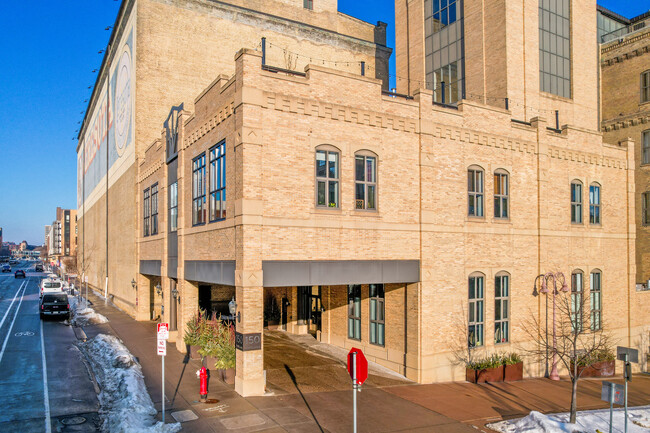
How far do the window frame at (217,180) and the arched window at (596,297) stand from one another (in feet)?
63.9

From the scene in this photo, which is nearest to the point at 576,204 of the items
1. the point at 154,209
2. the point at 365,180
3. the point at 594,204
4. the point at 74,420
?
the point at 594,204

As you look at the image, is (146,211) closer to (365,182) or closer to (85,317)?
(85,317)

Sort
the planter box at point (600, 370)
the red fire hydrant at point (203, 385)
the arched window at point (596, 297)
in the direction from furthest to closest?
the arched window at point (596, 297) < the planter box at point (600, 370) < the red fire hydrant at point (203, 385)

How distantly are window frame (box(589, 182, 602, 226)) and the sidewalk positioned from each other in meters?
9.04

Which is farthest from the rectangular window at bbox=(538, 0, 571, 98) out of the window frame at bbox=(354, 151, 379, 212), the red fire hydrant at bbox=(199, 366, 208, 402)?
the red fire hydrant at bbox=(199, 366, 208, 402)

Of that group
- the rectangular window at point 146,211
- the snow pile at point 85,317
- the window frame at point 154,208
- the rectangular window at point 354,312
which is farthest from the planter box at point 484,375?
the snow pile at point 85,317

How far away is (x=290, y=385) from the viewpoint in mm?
17688

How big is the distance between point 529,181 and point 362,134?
9.70m

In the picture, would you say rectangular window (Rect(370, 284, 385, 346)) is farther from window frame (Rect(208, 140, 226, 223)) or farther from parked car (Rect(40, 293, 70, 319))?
parked car (Rect(40, 293, 70, 319))

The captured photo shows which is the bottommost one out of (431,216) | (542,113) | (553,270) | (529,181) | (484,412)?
(484,412)

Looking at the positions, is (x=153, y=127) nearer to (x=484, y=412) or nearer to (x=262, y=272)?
(x=262, y=272)

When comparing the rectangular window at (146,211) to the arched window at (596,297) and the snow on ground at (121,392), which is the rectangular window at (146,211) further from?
the arched window at (596,297)

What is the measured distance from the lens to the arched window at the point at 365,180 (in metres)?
19.1

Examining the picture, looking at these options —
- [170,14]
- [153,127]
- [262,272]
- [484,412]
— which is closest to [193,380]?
[262,272]
